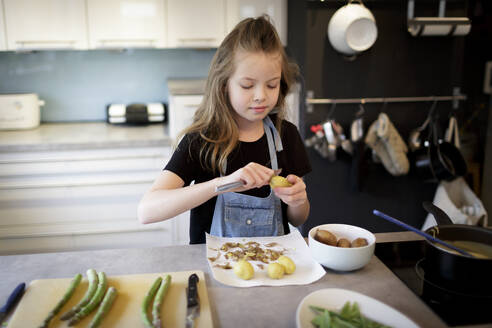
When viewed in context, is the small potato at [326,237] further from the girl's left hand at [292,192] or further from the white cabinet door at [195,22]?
the white cabinet door at [195,22]

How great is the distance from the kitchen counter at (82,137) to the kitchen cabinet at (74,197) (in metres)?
0.04

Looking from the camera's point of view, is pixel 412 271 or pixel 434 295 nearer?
pixel 434 295

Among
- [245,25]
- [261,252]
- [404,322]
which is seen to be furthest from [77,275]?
[245,25]

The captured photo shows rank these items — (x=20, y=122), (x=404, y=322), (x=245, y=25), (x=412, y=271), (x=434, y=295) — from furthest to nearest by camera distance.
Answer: (x=20, y=122) < (x=245, y=25) < (x=412, y=271) < (x=434, y=295) < (x=404, y=322)

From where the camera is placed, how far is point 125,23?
2535 millimetres

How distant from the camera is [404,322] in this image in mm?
774

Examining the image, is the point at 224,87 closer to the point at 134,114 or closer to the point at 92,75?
the point at 134,114

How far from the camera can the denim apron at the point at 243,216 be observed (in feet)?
4.18

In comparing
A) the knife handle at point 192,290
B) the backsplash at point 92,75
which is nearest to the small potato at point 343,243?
the knife handle at point 192,290

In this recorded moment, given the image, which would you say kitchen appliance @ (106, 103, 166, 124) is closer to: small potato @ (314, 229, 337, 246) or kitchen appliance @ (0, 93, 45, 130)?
kitchen appliance @ (0, 93, 45, 130)

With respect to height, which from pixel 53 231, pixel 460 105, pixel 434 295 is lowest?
pixel 53 231

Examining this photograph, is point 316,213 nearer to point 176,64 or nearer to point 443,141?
point 443,141

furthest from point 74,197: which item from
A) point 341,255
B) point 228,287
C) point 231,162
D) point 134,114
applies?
point 341,255

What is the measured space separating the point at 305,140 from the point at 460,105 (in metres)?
0.92
